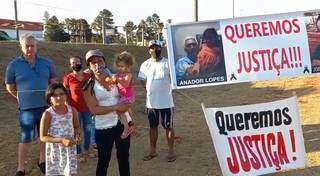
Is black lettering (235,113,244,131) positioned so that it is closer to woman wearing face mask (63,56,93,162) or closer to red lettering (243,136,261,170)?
red lettering (243,136,261,170)

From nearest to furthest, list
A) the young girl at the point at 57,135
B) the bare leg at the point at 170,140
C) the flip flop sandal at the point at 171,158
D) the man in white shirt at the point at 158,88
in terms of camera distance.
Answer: the young girl at the point at 57,135, the man in white shirt at the point at 158,88, the bare leg at the point at 170,140, the flip flop sandal at the point at 171,158

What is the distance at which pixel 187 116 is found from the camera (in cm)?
1077

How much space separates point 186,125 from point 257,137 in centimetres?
434

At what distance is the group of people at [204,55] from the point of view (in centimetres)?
537

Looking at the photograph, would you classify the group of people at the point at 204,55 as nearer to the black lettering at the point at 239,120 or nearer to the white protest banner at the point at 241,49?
the white protest banner at the point at 241,49

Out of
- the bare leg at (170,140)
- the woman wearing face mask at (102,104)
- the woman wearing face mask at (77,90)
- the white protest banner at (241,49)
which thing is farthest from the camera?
the bare leg at (170,140)

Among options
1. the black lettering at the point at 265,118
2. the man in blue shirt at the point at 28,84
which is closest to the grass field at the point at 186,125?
the man in blue shirt at the point at 28,84

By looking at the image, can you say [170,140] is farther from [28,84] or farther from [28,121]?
[28,84]

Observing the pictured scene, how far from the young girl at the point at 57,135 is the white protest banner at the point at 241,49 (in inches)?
48.7

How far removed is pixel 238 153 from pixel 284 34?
1.34 meters

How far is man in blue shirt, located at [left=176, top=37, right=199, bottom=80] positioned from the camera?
5.37m

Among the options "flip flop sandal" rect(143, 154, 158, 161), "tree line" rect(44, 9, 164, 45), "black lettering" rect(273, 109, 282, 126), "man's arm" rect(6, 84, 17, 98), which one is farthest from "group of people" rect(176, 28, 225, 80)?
"tree line" rect(44, 9, 164, 45)

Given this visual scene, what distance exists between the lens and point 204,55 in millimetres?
5371

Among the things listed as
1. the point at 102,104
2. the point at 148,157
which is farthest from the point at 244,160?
the point at 148,157
